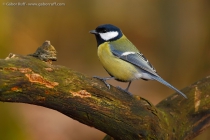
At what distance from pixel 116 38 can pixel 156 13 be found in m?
4.44

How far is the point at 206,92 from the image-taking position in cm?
246

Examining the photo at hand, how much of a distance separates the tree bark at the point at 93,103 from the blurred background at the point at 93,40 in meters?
1.43

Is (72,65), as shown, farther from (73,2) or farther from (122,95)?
(122,95)

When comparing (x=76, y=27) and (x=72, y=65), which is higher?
(x=76, y=27)

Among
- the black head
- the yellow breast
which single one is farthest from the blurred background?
the yellow breast

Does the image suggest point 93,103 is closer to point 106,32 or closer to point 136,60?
point 136,60

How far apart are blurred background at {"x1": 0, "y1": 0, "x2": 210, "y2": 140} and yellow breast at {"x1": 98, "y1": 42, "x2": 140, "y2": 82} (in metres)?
1.39

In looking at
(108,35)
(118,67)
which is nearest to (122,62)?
(118,67)

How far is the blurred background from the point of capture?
13.3 ft

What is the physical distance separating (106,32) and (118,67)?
32cm

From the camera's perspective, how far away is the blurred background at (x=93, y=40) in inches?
159

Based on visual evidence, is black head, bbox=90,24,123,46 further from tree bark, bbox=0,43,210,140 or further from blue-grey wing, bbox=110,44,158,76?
tree bark, bbox=0,43,210,140

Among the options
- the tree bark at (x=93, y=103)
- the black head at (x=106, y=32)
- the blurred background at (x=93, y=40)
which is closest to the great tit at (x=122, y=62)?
the black head at (x=106, y=32)

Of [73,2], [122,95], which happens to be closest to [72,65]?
[73,2]
